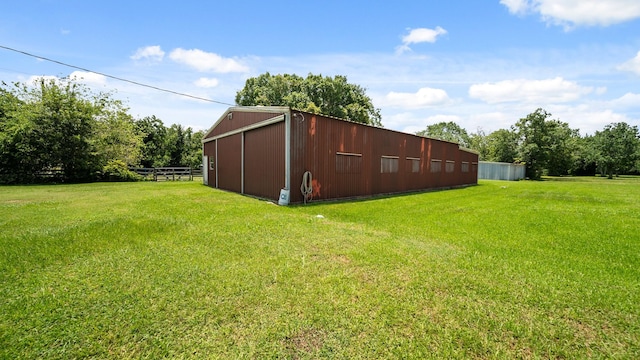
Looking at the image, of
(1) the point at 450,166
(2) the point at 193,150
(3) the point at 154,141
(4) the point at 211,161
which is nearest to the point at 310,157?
(4) the point at 211,161

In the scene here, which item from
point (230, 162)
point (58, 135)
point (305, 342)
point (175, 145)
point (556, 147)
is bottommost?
point (305, 342)

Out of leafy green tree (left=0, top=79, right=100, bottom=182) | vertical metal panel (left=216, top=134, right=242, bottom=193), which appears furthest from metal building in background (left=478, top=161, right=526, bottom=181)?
leafy green tree (left=0, top=79, right=100, bottom=182)

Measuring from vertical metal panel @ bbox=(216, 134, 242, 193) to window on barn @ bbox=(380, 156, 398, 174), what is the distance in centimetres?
626

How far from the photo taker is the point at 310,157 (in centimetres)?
923

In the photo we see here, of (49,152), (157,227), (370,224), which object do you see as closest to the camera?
(157,227)

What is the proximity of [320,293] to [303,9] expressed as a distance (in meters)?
11.8

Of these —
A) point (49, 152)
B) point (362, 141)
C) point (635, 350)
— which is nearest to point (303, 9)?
point (362, 141)

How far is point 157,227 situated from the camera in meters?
5.46

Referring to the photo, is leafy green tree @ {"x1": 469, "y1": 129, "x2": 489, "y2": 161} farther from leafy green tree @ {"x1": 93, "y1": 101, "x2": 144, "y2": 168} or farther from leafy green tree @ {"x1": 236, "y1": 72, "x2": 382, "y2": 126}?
leafy green tree @ {"x1": 93, "y1": 101, "x2": 144, "y2": 168}

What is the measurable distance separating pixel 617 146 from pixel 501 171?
58.1 feet

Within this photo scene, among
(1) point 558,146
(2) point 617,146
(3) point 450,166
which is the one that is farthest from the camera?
(2) point 617,146

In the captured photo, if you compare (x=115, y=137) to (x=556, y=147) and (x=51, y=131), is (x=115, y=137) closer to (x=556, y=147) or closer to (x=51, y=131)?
(x=51, y=131)

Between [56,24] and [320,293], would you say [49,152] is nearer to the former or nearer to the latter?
[56,24]

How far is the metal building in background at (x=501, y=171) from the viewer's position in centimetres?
2854
